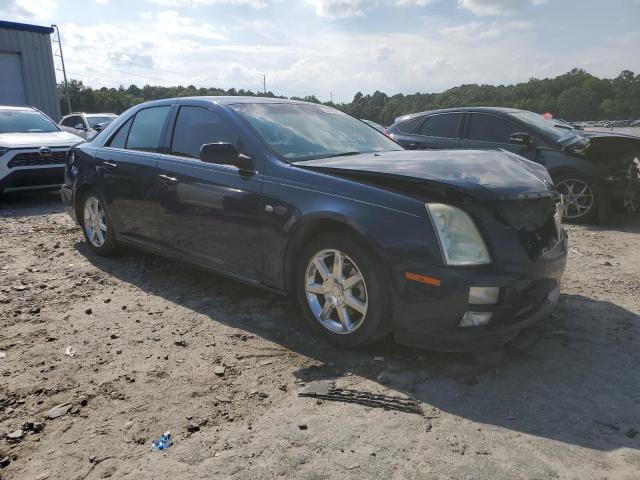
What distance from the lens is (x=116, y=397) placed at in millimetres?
2893

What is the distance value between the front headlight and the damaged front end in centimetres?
503

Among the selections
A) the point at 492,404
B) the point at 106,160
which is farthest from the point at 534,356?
the point at 106,160

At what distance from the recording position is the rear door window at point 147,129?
4750mm

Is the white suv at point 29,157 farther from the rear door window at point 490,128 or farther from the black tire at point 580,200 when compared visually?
the black tire at point 580,200

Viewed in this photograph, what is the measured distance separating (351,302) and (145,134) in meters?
2.82

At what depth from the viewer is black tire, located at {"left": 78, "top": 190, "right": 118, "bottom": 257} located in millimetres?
5336

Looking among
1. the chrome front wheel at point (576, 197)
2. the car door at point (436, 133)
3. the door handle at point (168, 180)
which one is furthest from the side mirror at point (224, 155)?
the chrome front wheel at point (576, 197)

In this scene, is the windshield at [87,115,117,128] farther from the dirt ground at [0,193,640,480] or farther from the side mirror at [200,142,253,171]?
the side mirror at [200,142,253,171]

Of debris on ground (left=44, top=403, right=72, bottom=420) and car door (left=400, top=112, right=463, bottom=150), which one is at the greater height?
car door (left=400, top=112, right=463, bottom=150)

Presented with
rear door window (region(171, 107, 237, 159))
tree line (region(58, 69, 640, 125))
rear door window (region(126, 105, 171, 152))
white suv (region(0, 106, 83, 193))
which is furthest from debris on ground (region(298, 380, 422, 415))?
tree line (region(58, 69, 640, 125))

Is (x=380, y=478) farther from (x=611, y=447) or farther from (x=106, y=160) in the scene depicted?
(x=106, y=160)

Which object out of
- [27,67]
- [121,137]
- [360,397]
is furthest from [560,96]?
[360,397]

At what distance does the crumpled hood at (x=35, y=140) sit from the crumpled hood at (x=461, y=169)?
6878 mm

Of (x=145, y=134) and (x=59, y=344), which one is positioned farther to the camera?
(x=145, y=134)
